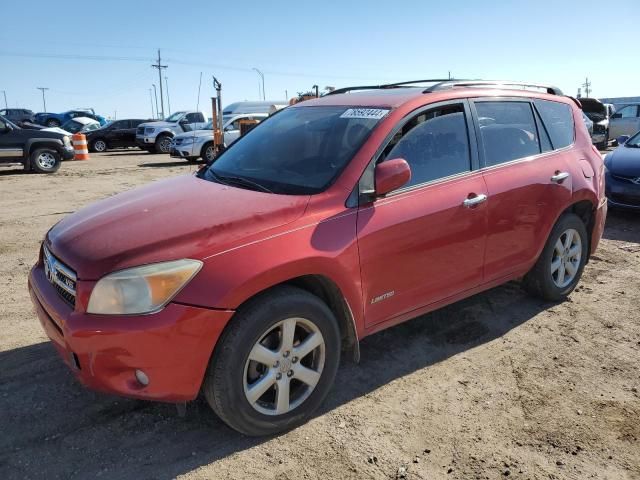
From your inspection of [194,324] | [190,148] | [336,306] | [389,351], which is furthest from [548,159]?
[190,148]

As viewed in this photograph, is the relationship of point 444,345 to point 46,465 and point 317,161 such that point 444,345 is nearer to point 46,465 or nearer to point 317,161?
point 317,161

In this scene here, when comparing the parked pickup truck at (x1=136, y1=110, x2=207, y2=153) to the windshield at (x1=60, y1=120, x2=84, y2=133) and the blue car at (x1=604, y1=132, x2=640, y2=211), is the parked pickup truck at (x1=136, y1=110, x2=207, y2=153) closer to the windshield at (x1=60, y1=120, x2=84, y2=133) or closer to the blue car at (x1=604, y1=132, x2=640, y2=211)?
the windshield at (x1=60, y1=120, x2=84, y2=133)

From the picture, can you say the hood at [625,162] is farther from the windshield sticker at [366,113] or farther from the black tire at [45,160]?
the black tire at [45,160]

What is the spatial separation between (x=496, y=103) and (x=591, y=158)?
1.26 meters

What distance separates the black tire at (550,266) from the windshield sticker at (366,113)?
1873mm

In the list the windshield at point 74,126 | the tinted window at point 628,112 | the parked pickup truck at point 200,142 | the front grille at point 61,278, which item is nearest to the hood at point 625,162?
the front grille at point 61,278

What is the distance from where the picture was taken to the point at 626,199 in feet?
24.6

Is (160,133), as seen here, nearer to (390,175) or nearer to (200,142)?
(200,142)

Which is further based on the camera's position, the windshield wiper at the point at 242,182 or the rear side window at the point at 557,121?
the rear side window at the point at 557,121

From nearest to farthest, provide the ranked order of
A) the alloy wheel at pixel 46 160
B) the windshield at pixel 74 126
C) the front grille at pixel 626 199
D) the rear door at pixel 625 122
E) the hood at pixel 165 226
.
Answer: the hood at pixel 165 226 → the front grille at pixel 626 199 → the alloy wheel at pixel 46 160 → the rear door at pixel 625 122 → the windshield at pixel 74 126

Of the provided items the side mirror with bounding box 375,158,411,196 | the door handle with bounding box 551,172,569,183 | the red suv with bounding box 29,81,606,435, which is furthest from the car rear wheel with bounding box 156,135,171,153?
the side mirror with bounding box 375,158,411,196

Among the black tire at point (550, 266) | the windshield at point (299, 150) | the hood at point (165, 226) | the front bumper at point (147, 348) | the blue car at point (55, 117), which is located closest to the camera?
the front bumper at point (147, 348)

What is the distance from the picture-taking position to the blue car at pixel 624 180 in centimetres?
740

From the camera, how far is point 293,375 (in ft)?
9.02
